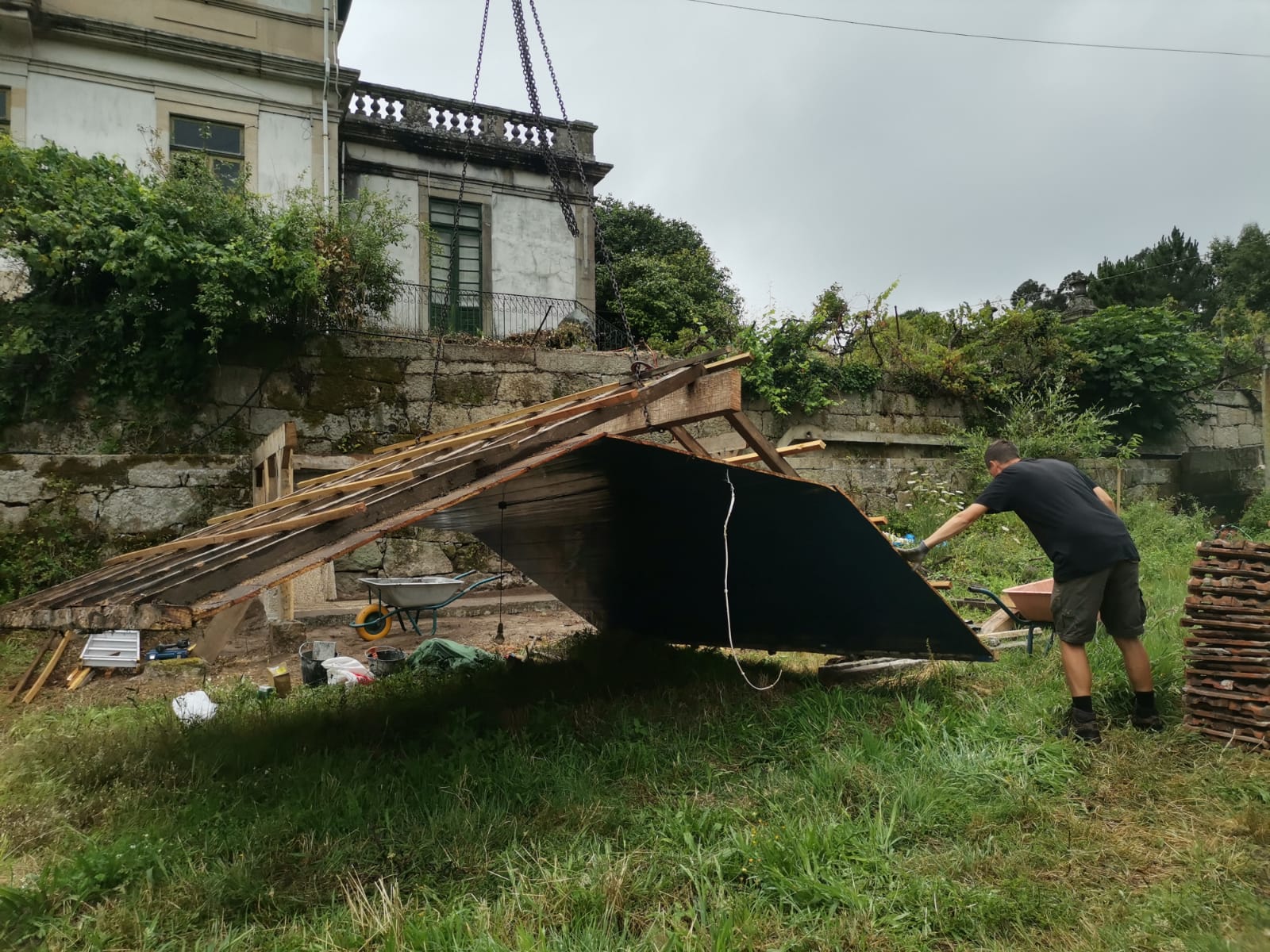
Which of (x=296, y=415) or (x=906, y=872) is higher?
(x=296, y=415)

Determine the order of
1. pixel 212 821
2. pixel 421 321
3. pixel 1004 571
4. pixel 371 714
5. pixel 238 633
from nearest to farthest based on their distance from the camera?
pixel 212 821
pixel 371 714
pixel 238 633
pixel 1004 571
pixel 421 321

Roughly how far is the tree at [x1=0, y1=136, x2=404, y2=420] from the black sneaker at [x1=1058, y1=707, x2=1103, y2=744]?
7.31 meters

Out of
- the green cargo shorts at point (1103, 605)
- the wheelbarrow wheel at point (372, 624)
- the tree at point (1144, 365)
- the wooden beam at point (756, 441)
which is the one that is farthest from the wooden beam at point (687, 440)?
the tree at point (1144, 365)

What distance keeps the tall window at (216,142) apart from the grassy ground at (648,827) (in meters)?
9.34

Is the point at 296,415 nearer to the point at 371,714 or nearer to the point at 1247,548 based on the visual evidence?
the point at 371,714

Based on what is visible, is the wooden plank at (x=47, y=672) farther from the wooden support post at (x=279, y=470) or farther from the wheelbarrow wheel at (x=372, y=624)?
the wheelbarrow wheel at (x=372, y=624)

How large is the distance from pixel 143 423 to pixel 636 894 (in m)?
7.28

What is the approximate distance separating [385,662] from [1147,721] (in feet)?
15.2

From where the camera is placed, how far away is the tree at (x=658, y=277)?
50.8 ft

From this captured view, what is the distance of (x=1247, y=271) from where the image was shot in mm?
27531

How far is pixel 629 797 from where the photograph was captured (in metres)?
3.15

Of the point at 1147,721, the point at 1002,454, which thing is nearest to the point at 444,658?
the point at 1002,454

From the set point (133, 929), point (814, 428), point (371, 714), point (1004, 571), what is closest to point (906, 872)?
point (133, 929)

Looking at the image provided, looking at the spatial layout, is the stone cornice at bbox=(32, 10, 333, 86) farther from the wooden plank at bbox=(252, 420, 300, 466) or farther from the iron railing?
the wooden plank at bbox=(252, 420, 300, 466)
